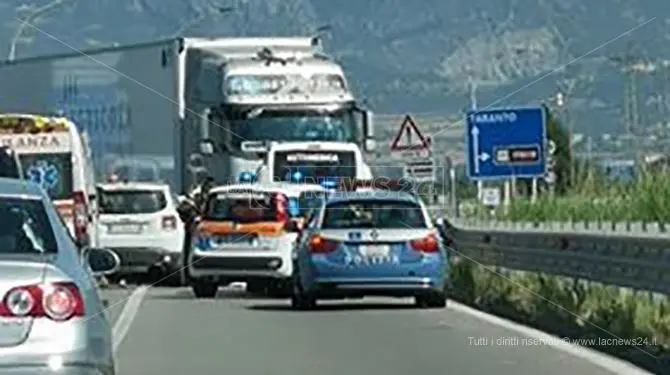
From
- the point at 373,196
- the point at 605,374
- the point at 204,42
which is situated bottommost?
the point at 605,374

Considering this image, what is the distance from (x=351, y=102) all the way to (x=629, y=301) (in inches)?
719

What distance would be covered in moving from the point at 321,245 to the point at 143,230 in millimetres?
9611

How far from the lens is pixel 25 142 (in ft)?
101

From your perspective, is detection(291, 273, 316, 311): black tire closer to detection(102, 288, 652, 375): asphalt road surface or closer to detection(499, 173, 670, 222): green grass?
detection(102, 288, 652, 375): asphalt road surface

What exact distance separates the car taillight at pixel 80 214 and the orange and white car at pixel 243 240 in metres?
1.87

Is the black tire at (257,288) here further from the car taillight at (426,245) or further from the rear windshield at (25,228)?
the rear windshield at (25,228)

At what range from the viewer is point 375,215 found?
2500 cm

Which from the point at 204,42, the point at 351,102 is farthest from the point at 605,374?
the point at 204,42

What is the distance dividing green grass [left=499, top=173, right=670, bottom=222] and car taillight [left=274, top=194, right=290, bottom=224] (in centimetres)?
463

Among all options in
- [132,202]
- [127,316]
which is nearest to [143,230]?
[132,202]

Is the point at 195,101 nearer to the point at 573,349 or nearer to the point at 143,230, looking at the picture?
the point at 143,230

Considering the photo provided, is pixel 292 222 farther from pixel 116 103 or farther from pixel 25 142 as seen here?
pixel 116 103

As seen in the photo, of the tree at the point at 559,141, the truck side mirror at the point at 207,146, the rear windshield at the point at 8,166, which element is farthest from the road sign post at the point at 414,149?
the tree at the point at 559,141

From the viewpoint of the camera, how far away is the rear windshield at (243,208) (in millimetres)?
28875
